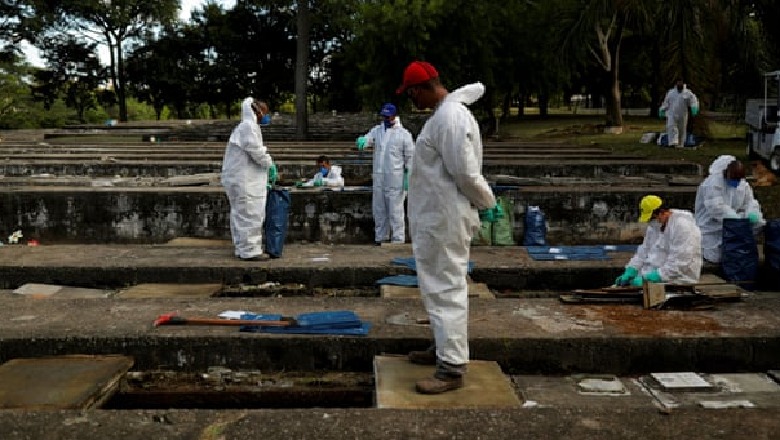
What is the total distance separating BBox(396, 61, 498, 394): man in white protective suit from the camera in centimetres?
388

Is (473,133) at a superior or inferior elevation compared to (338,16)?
inferior

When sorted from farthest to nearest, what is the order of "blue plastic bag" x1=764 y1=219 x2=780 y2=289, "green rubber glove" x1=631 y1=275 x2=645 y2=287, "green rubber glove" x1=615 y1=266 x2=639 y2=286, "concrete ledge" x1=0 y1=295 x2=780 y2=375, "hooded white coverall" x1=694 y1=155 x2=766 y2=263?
"hooded white coverall" x1=694 y1=155 x2=766 y2=263, "blue plastic bag" x1=764 y1=219 x2=780 y2=289, "green rubber glove" x1=615 y1=266 x2=639 y2=286, "green rubber glove" x1=631 y1=275 x2=645 y2=287, "concrete ledge" x1=0 y1=295 x2=780 y2=375

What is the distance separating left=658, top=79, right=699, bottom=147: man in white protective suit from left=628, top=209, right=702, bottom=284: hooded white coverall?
11.2m

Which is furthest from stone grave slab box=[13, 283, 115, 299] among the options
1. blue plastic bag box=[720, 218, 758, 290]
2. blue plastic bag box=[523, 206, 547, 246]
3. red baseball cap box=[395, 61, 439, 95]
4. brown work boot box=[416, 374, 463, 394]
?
blue plastic bag box=[720, 218, 758, 290]

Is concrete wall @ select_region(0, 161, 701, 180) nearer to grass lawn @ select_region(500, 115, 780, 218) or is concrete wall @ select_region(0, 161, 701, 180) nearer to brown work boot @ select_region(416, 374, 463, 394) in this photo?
grass lawn @ select_region(500, 115, 780, 218)

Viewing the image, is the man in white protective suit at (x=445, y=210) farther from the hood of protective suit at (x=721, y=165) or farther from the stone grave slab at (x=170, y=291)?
the hood of protective suit at (x=721, y=165)

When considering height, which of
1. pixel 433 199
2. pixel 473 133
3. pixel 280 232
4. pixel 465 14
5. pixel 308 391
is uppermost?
pixel 465 14

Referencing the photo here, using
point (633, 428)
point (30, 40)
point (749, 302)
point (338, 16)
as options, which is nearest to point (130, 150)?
point (338, 16)

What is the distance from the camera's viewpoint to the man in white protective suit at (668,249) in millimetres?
5961

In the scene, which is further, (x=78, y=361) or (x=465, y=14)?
(x=465, y=14)

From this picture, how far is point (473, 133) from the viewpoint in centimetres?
395

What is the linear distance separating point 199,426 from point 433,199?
1673mm

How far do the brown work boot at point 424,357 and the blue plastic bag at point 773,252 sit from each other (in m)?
3.98

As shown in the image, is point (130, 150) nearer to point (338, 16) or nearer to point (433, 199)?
point (338, 16)
